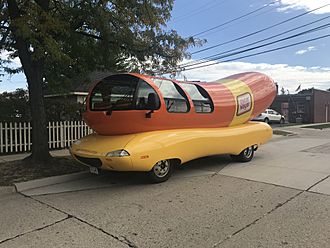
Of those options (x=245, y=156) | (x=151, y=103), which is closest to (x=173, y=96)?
(x=151, y=103)

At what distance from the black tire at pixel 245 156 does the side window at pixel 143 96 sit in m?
3.40

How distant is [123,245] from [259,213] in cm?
213

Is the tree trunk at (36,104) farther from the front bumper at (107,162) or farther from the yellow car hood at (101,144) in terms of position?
the front bumper at (107,162)

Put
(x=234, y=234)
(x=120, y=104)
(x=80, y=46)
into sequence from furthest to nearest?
(x=80, y=46), (x=120, y=104), (x=234, y=234)

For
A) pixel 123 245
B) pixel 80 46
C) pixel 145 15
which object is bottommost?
pixel 123 245

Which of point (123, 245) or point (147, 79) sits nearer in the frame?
point (123, 245)

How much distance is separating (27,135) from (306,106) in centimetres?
3427

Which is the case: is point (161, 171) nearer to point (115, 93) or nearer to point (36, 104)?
point (115, 93)

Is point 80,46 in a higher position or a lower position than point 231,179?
higher

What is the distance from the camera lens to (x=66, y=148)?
472 inches

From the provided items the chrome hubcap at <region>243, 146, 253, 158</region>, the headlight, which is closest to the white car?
the chrome hubcap at <region>243, 146, 253, 158</region>

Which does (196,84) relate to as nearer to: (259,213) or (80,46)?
(80,46)

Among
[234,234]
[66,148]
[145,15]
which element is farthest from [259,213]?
[66,148]

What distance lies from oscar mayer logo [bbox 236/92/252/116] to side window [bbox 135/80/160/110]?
3.23m
